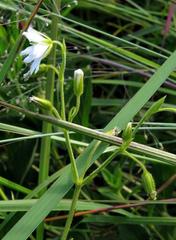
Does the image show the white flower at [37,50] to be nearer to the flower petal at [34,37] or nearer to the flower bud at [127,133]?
the flower petal at [34,37]

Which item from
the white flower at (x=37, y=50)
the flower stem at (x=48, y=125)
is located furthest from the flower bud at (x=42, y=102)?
the flower stem at (x=48, y=125)

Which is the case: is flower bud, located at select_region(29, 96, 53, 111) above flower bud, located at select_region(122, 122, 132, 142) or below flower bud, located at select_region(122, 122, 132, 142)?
above

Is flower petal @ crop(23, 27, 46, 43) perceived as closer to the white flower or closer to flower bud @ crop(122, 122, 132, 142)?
the white flower

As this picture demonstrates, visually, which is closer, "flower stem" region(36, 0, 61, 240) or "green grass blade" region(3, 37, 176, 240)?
"green grass blade" region(3, 37, 176, 240)

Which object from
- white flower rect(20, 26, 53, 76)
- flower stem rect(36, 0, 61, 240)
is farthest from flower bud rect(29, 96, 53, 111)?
flower stem rect(36, 0, 61, 240)

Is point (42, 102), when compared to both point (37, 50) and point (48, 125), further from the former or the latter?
point (48, 125)

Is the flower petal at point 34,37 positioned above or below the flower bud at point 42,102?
above

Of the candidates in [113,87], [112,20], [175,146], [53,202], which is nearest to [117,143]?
[53,202]

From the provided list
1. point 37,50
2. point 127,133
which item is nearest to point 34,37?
point 37,50

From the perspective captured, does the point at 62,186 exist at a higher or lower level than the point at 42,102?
lower

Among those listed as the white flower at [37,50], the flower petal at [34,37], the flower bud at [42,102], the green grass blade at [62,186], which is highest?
the flower petal at [34,37]

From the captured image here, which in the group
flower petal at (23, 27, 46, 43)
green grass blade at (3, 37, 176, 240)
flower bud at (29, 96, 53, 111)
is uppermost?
flower petal at (23, 27, 46, 43)
